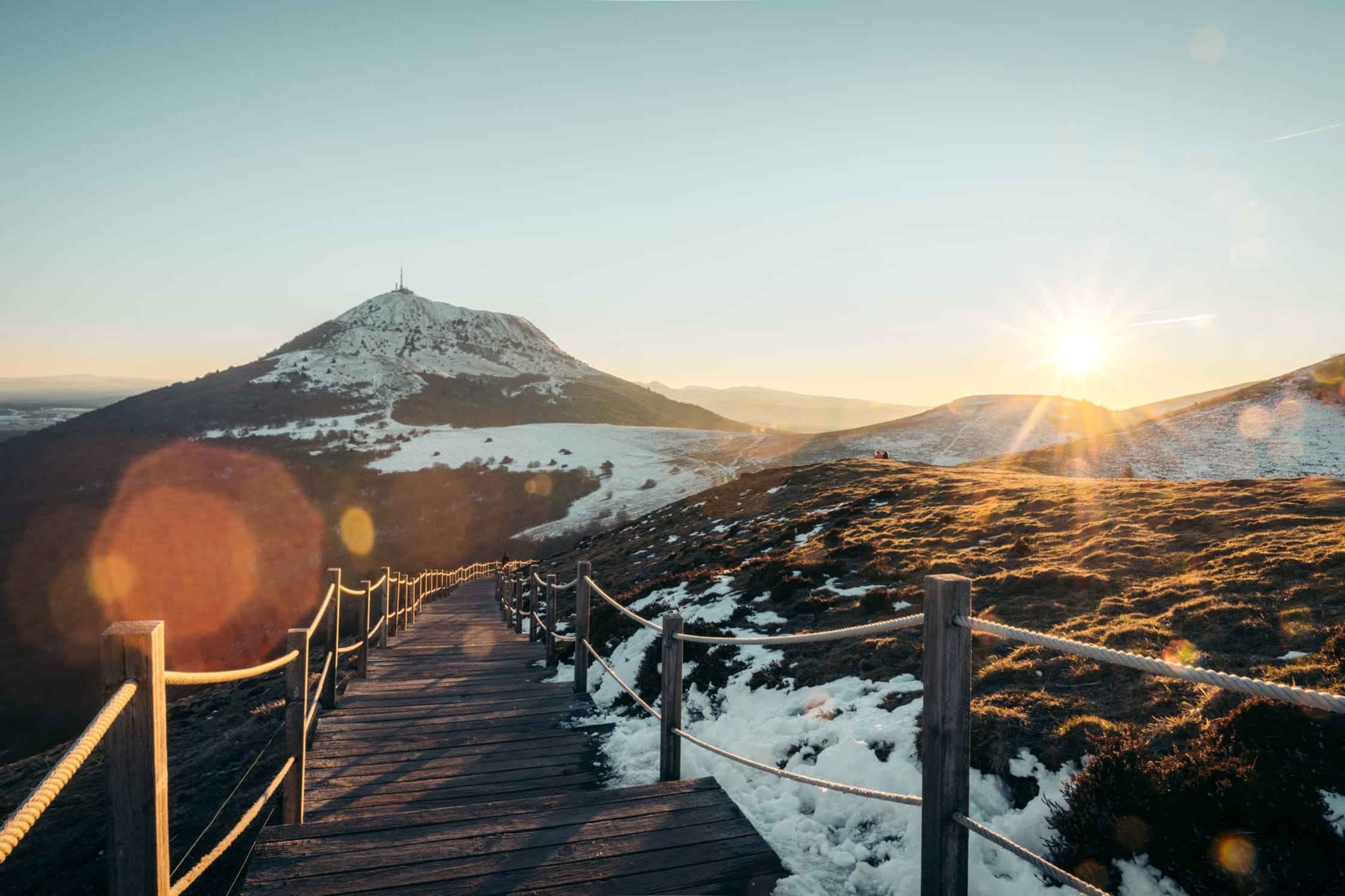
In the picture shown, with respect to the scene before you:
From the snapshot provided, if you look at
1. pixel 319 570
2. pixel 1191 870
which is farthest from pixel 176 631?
pixel 1191 870

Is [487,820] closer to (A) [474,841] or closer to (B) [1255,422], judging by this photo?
(A) [474,841]

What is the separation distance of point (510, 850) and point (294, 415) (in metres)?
96.1

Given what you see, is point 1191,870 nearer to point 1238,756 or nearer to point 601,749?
point 1238,756

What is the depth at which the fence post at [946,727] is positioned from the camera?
3.08 m

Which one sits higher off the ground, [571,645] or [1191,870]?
→ [1191,870]

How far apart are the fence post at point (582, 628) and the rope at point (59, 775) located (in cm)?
621

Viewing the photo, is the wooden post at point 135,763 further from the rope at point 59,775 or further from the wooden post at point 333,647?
the wooden post at point 333,647

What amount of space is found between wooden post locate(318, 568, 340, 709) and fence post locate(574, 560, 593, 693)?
2.70 meters

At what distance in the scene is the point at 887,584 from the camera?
1123cm

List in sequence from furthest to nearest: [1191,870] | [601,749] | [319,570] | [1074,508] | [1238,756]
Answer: [319,570] < [1074,508] < [601,749] < [1238,756] < [1191,870]

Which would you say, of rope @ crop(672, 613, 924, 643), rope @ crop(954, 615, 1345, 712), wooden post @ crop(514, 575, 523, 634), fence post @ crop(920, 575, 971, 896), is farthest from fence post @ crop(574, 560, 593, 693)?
wooden post @ crop(514, 575, 523, 634)

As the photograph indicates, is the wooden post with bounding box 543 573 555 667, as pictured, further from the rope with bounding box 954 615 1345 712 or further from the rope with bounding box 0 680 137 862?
the rope with bounding box 954 615 1345 712

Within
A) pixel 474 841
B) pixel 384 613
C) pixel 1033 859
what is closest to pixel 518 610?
pixel 384 613

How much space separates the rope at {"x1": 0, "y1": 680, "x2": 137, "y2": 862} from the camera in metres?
1.54
